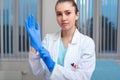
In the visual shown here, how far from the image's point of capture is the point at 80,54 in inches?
44.4

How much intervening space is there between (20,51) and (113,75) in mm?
1388

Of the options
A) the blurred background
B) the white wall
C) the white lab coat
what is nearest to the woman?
the white lab coat

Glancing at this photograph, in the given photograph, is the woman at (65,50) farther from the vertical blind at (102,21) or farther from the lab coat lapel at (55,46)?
the vertical blind at (102,21)

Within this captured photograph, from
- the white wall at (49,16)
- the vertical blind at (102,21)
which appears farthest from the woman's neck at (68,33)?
the vertical blind at (102,21)

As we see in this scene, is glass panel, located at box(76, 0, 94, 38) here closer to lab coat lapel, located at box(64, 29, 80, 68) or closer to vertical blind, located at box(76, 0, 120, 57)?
vertical blind, located at box(76, 0, 120, 57)

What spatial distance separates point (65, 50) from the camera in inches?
45.1

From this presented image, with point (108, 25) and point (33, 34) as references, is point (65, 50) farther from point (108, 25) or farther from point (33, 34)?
point (108, 25)

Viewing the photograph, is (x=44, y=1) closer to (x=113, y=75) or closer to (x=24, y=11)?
(x=24, y=11)

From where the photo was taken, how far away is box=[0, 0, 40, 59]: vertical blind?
8.89 ft

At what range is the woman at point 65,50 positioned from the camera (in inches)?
38.8

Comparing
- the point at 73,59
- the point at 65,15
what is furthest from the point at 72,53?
the point at 65,15

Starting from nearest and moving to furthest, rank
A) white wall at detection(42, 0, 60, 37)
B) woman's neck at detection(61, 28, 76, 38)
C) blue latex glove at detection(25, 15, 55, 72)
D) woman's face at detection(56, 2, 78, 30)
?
blue latex glove at detection(25, 15, 55, 72) < woman's face at detection(56, 2, 78, 30) < woman's neck at detection(61, 28, 76, 38) < white wall at detection(42, 0, 60, 37)

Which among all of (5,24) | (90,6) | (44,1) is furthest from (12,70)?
(90,6)

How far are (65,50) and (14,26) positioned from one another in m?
1.70
